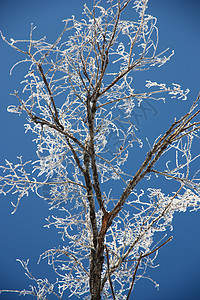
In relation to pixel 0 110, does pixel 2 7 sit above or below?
above

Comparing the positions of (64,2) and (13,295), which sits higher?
(64,2)

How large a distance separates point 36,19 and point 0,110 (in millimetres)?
532

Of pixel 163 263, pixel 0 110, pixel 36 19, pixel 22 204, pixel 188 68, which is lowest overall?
pixel 163 263

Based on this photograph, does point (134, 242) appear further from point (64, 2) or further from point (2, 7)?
point (2, 7)

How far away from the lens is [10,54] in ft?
6.21

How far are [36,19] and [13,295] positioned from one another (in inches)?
59.6

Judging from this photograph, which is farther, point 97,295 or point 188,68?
point 188,68

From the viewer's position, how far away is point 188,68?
188cm

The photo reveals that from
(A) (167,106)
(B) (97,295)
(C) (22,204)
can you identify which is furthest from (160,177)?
(B) (97,295)

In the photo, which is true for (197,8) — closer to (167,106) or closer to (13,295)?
(167,106)

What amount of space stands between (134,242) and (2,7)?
163 cm

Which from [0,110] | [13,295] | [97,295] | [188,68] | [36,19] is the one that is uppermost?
[36,19]

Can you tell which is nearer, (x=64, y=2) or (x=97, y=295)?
(x=97, y=295)

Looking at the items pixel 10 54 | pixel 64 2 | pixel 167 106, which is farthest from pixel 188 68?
pixel 10 54
